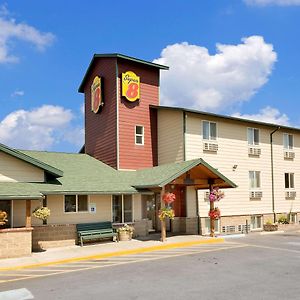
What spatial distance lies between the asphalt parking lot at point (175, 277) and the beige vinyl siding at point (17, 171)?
5.43 meters

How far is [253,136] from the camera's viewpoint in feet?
89.2

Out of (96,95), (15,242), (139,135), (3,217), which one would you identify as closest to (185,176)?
(139,135)

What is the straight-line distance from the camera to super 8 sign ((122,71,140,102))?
2486cm

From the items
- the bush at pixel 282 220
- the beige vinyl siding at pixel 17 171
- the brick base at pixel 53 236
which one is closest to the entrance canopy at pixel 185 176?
the brick base at pixel 53 236

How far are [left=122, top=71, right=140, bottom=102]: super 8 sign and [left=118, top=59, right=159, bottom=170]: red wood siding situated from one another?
27 cm

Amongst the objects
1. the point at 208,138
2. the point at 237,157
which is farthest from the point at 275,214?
the point at 208,138

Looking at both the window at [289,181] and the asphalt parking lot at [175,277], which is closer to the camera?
the asphalt parking lot at [175,277]

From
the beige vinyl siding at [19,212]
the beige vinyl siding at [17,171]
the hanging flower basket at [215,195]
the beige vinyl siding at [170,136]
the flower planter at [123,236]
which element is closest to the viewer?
the beige vinyl siding at [17,171]

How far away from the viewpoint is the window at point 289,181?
29.3m

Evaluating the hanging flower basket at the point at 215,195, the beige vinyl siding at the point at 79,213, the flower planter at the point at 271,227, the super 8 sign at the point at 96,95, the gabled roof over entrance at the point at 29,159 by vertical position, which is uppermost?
the super 8 sign at the point at 96,95

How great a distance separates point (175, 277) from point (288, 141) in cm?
2088

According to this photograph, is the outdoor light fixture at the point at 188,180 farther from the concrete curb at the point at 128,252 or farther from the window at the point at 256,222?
the window at the point at 256,222

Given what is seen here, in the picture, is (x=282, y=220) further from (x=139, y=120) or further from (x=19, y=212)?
(x=19, y=212)

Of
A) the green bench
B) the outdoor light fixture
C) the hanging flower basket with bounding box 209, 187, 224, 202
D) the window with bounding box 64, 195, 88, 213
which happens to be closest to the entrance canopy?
the outdoor light fixture
